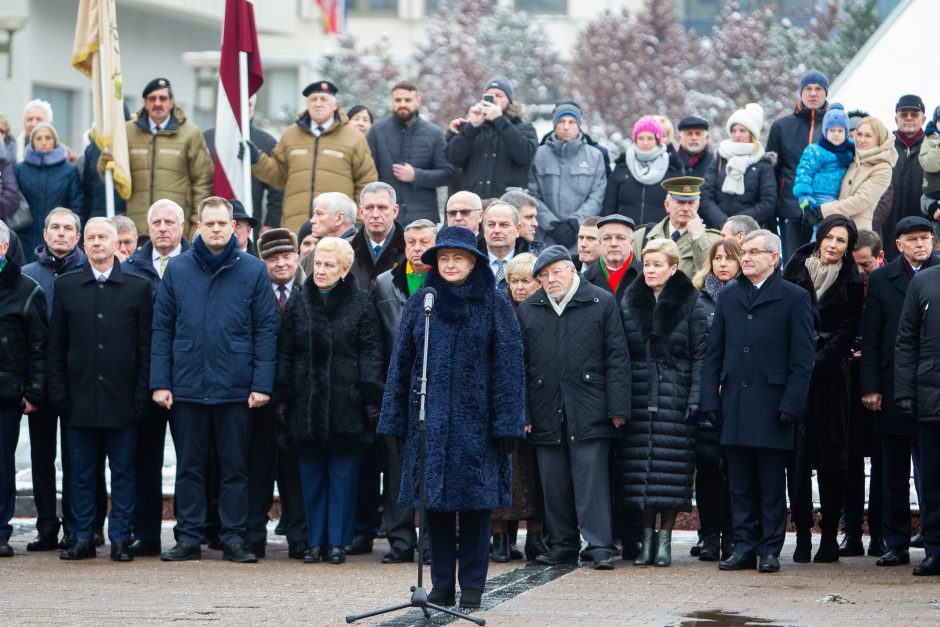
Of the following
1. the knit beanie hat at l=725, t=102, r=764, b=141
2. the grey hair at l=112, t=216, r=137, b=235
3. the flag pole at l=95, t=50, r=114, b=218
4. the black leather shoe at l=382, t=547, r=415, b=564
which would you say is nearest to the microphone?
the black leather shoe at l=382, t=547, r=415, b=564

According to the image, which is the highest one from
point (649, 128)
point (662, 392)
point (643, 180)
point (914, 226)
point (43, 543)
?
point (649, 128)

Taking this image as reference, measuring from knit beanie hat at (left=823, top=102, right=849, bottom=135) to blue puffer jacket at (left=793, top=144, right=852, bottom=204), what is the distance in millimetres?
231

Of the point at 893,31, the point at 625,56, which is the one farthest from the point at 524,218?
the point at 625,56

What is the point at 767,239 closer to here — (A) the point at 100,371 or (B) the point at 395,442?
(B) the point at 395,442

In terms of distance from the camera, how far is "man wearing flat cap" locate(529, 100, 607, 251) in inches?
651

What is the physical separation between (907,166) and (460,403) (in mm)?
7619

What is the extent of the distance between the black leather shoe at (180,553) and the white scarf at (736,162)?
20.3 feet

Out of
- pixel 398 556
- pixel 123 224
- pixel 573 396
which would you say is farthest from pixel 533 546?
pixel 123 224

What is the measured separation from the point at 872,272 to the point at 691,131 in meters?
4.19

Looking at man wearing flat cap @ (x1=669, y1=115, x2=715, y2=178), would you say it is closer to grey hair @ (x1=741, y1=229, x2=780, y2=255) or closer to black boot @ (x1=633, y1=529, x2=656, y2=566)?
grey hair @ (x1=741, y1=229, x2=780, y2=255)

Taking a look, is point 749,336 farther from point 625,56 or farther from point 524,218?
point 625,56

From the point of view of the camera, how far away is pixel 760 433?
1235 cm

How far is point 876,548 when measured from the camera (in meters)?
13.3

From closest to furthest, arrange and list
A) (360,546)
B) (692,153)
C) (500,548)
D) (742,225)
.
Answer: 1. (500,548)
2. (742,225)
3. (360,546)
4. (692,153)
